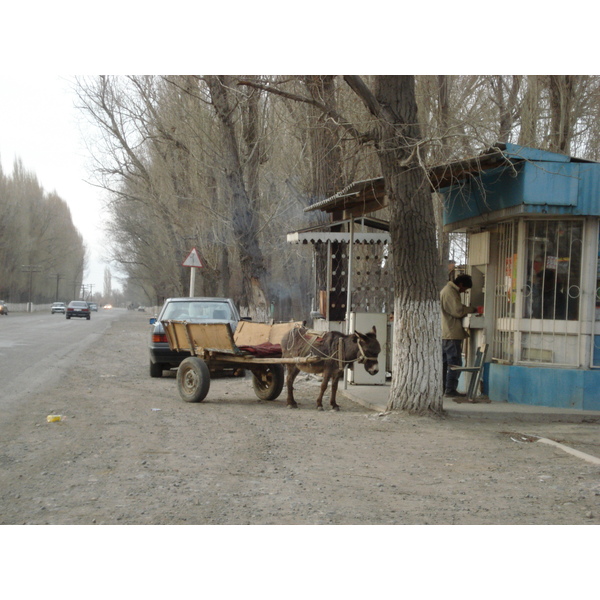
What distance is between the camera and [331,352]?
1054 centimetres

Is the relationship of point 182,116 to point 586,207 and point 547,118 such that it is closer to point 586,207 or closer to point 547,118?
point 547,118

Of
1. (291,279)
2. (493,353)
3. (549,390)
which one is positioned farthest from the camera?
(291,279)

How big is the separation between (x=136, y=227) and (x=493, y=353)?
130 ft

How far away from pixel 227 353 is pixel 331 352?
5.72 feet

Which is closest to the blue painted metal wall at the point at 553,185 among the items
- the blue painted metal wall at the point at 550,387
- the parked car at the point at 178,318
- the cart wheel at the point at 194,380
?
the blue painted metal wall at the point at 550,387

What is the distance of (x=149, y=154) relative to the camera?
3441 cm

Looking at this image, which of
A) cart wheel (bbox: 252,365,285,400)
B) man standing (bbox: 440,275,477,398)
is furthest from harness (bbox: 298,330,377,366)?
man standing (bbox: 440,275,477,398)

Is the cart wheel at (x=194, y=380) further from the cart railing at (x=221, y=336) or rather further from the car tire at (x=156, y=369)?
the car tire at (x=156, y=369)

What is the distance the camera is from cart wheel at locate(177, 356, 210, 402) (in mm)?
11133

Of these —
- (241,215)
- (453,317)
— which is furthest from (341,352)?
(241,215)

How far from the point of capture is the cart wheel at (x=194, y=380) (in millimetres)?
11133

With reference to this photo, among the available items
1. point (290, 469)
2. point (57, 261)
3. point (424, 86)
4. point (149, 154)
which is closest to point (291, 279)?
point (149, 154)

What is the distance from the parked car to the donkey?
4262mm

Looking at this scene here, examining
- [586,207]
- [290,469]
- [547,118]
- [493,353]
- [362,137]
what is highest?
[547,118]
